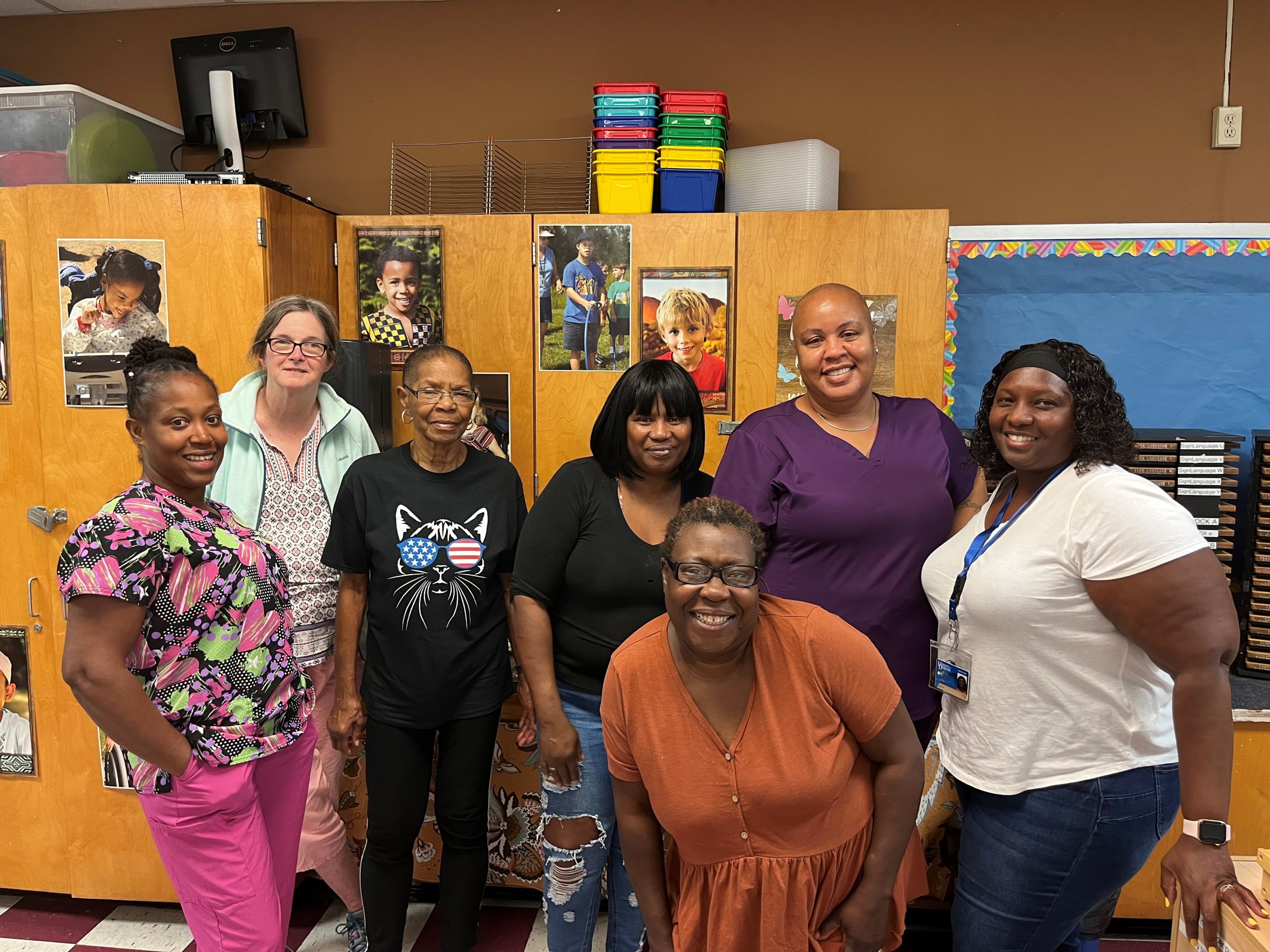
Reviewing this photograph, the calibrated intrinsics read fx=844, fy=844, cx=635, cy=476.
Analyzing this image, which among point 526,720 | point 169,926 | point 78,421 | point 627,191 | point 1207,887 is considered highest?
point 627,191

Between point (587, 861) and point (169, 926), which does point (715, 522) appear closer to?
point (587, 861)

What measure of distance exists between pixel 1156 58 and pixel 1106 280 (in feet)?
2.62

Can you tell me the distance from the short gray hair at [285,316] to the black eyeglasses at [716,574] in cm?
136

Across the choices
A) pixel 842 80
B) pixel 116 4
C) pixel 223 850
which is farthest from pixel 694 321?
pixel 116 4

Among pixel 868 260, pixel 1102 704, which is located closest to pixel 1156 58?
pixel 868 260

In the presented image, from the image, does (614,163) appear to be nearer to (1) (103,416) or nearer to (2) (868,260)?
(2) (868,260)

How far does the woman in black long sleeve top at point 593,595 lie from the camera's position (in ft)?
5.80

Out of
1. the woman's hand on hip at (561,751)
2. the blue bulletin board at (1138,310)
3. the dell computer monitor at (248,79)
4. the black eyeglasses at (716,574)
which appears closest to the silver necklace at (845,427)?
the black eyeglasses at (716,574)

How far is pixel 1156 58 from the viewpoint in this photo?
2977 mm

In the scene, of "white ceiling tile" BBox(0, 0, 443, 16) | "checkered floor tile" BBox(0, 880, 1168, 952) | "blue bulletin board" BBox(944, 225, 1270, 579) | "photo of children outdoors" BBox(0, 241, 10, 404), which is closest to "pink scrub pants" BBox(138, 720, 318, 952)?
"checkered floor tile" BBox(0, 880, 1168, 952)

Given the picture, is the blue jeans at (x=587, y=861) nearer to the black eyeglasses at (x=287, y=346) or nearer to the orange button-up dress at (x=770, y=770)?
the orange button-up dress at (x=770, y=770)

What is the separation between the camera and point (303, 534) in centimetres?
215

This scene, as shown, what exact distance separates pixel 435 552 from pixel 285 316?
73 centimetres

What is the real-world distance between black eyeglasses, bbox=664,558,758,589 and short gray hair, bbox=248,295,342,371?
1.36 metres
